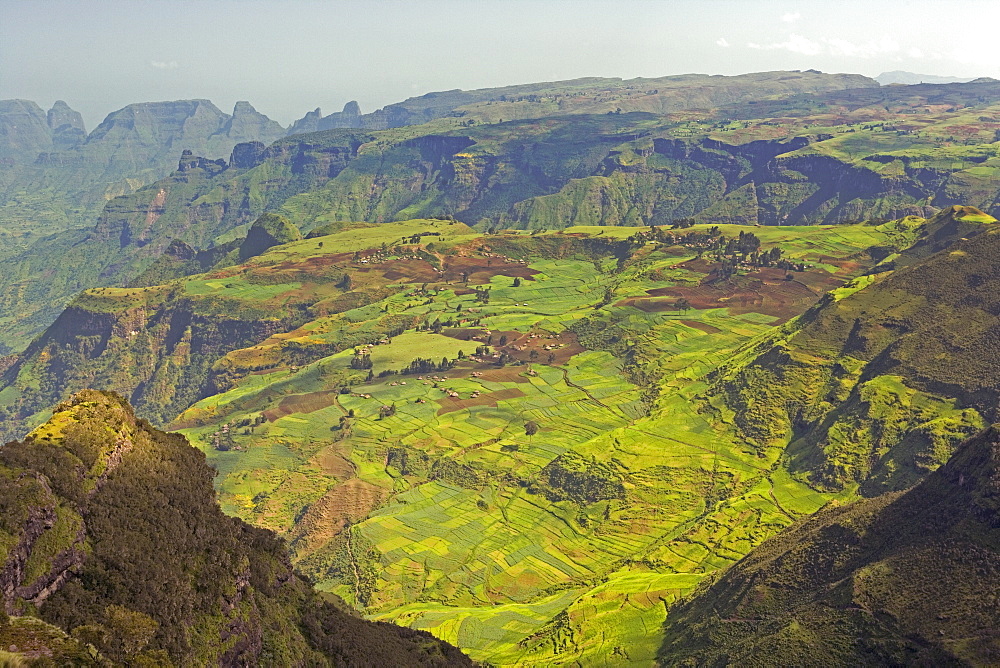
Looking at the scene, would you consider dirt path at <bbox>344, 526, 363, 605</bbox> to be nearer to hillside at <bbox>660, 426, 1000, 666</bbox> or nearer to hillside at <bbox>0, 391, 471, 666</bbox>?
hillside at <bbox>0, 391, 471, 666</bbox>

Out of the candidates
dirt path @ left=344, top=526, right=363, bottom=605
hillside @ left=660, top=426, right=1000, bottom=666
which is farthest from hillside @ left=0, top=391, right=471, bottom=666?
dirt path @ left=344, top=526, right=363, bottom=605

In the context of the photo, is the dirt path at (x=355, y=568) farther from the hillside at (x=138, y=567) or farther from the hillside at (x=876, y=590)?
the hillside at (x=876, y=590)

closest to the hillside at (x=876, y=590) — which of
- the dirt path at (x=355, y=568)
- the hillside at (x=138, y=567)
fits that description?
the hillside at (x=138, y=567)

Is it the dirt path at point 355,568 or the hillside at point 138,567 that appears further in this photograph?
the dirt path at point 355,568

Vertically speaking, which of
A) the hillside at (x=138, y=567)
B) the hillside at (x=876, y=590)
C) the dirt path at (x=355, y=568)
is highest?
the hillside at (x=138, y=567)

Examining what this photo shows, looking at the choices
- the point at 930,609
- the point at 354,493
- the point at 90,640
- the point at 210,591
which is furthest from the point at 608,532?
the point at 90,640

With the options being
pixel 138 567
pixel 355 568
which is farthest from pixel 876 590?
pixel 355 568

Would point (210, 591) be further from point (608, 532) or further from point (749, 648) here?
point (608, 532)
